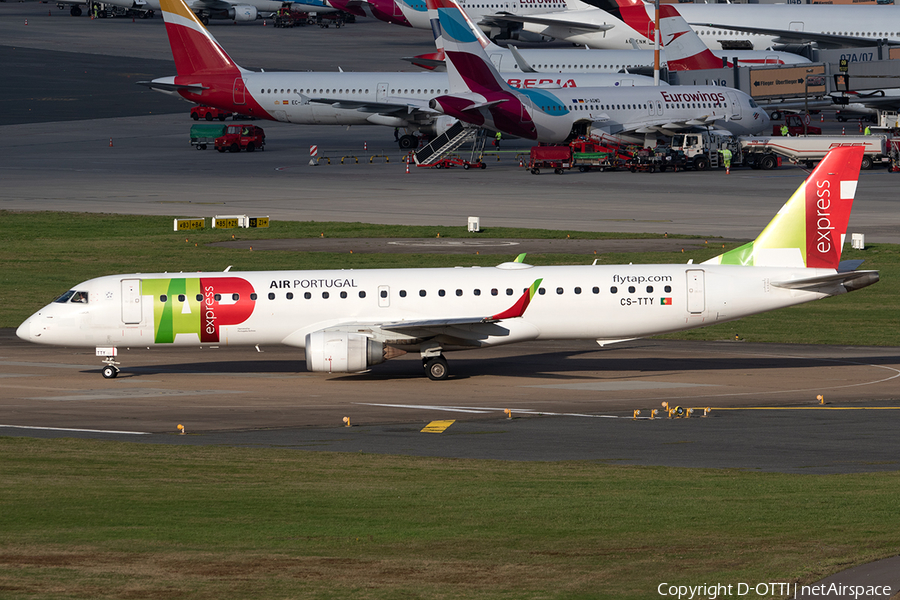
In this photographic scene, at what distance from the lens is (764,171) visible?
9312cm

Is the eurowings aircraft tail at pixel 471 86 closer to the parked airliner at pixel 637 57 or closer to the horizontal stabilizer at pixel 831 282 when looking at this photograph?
the parked airliner at pixel 637 57

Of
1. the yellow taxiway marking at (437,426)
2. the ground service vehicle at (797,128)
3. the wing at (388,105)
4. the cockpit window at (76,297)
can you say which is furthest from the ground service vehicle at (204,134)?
the yellow taxiway marking at (437,426)

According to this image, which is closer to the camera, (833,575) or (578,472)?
(833,575)

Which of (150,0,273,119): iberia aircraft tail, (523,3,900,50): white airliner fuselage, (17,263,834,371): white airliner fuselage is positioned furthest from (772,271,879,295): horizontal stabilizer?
(523,3,900,50): white airliner fuselage

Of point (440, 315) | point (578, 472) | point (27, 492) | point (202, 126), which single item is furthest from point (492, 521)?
point (202, 126)

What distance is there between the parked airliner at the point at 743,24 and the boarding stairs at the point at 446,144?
149 ft

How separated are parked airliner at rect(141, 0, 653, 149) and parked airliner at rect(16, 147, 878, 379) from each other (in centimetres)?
6725

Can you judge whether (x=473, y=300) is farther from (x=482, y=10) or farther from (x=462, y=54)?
(x=482, y=10)

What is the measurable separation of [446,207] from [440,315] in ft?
128

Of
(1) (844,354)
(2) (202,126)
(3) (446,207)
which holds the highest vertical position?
(2) (202,126)

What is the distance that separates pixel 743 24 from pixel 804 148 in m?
52.6

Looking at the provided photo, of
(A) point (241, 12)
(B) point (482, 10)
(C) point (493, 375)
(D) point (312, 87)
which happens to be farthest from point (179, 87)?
(A) point (241, 12)

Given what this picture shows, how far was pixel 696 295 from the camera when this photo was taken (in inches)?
1506

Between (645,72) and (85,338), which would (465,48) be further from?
(85,338)
